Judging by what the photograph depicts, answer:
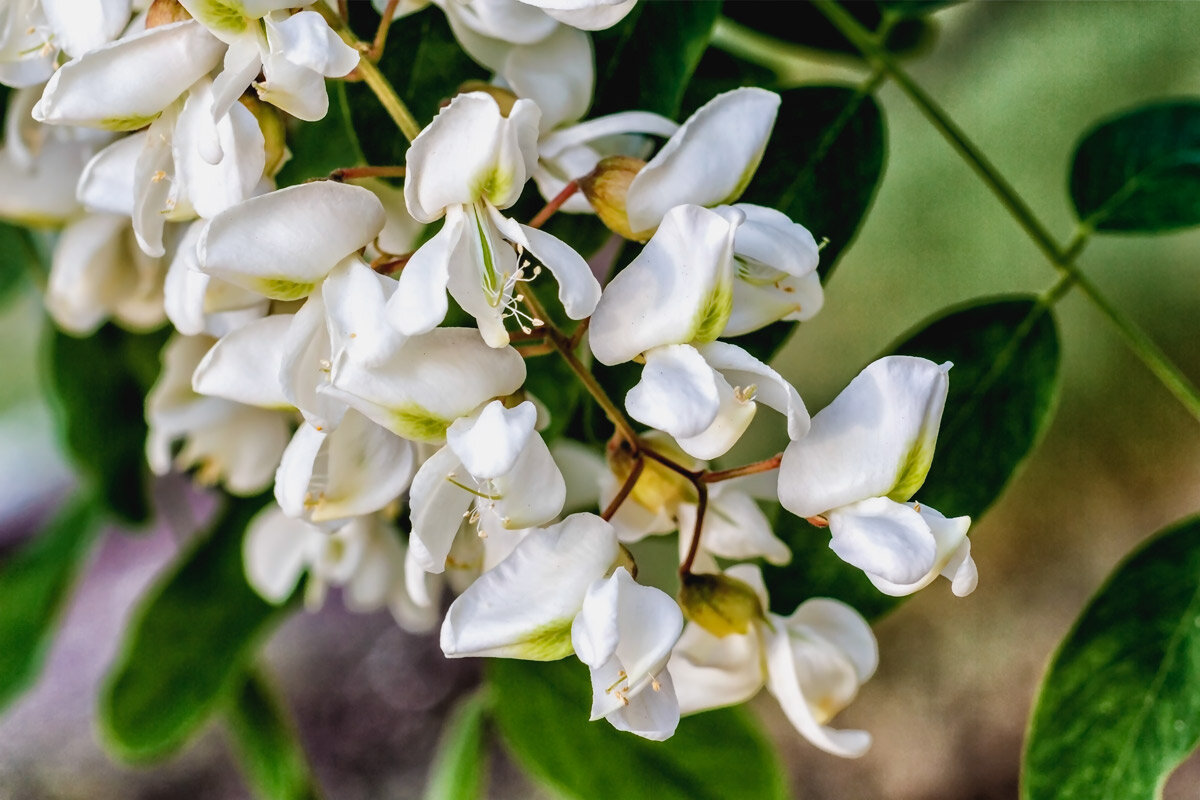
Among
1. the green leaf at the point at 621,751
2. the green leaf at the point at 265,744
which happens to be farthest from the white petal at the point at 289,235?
the green leaf at the point at 265,744

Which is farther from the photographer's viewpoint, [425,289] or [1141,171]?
[1141,171]

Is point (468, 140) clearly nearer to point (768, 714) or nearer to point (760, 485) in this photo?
point (760, 485)

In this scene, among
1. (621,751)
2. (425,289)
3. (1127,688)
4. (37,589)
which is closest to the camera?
(425,289)

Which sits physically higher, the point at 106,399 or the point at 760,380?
the point at 760,380

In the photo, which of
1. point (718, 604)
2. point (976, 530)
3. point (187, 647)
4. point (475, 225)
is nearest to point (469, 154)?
point (475, 225)

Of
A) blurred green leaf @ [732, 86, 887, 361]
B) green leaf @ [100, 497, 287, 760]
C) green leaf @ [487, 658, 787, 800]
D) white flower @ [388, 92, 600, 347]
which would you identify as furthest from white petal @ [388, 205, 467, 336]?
green leaf @ [100, 497, 287, 760]

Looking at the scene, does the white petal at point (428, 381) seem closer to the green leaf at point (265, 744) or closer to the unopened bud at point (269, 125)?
the unopened bud at point (269, 125)

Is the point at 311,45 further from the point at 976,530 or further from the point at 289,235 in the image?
the point at 976,530
